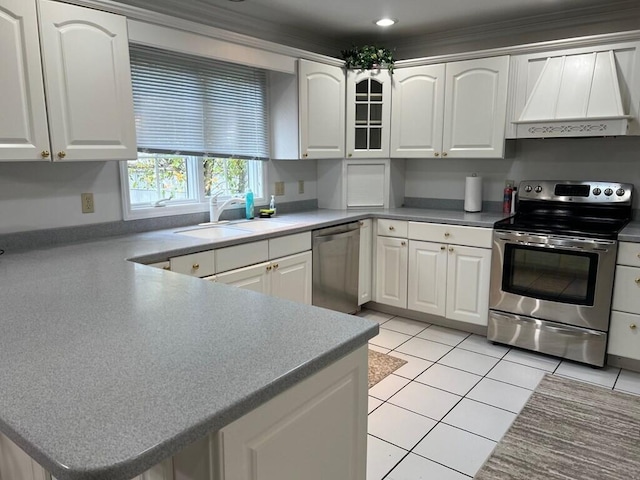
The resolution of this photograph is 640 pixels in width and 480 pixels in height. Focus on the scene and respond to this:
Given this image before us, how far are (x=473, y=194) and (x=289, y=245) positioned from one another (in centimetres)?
164

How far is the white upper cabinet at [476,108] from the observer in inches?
136

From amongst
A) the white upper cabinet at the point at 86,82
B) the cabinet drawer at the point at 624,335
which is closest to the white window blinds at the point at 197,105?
the white upper cabinet at the point at 86,82

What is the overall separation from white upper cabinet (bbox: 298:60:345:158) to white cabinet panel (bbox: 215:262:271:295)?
1.08 metres

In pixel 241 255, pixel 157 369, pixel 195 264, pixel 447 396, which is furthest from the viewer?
pixel 241 255

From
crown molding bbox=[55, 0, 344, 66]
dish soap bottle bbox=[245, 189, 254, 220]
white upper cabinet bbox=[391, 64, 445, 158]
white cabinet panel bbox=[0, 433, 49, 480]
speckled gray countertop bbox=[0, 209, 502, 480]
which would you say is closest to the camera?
speckled gray countertop bbox=[0, 209, 502, 480]

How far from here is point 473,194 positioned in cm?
384

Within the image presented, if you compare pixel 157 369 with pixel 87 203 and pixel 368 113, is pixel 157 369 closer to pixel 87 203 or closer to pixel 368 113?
pixel 87 203

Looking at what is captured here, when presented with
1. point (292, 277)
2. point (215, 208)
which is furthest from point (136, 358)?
point (215, 208)

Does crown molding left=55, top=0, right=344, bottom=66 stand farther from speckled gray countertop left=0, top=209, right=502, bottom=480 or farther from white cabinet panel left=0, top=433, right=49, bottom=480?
white cabinet panel left=0, top=433, right=49, bottom=480

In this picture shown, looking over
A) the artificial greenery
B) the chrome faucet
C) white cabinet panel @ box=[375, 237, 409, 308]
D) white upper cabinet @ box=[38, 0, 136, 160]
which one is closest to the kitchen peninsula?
white upper cabinet @ box=[38, 0, 136, 160]

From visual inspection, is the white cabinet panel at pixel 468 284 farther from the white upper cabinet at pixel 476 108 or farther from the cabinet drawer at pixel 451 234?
the white upper cabinet at pixel 476 108

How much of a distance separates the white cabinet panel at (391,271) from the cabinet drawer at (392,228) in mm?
41

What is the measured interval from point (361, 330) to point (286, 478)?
1.35ft

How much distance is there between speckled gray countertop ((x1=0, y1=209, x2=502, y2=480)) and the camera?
2.66 feet
